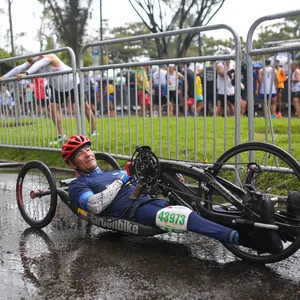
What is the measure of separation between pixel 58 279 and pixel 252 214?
139cm

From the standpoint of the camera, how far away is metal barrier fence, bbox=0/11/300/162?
5898 millimetres

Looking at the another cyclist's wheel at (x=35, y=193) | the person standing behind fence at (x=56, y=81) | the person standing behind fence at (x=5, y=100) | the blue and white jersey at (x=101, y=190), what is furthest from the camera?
the person standing behind fence at (x=5, y=100)

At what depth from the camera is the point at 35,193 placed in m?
5.14

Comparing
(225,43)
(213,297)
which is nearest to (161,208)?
(213,297)

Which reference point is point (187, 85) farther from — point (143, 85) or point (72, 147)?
point (72, 147)

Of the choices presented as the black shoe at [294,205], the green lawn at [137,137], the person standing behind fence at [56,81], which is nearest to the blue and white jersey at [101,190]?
the black shoe at [294,205]

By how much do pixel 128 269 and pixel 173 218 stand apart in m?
0.49

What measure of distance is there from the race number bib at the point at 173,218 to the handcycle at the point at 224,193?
0.13 metres

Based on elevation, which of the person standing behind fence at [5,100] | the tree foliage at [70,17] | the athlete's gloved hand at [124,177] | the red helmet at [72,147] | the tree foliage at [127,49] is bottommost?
the athlete's gloved hand at [124,177]

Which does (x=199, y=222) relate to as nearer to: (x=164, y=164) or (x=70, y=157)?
(x=164, y=164)

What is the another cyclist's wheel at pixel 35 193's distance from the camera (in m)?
4.90

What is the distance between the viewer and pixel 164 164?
4.27 meters

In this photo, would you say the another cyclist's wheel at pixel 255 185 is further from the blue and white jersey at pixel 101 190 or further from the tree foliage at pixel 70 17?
the tree foliage at pixel 70 17

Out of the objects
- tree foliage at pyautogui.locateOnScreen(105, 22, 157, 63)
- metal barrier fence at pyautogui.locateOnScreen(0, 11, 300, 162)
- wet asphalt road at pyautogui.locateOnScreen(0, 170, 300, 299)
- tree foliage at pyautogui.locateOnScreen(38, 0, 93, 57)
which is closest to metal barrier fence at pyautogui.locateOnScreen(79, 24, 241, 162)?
metal barrier fence at pyautogui.locateOnScreen(0, 11, 300, 162)
